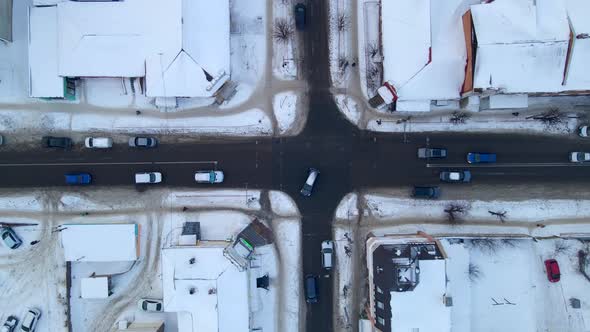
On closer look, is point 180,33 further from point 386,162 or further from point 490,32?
point 490,32

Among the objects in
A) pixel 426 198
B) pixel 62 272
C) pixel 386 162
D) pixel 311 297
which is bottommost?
pixel 311 297

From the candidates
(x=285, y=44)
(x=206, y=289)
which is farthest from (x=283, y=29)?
(x=206, y=289)

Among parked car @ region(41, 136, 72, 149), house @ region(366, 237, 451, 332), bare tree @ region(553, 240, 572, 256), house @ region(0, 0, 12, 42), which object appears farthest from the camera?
bare tree @ region(553, 240, 572, 256)

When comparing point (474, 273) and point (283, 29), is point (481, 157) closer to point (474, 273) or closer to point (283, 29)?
point (474, 273)

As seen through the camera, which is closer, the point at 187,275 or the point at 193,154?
the point at 187,275

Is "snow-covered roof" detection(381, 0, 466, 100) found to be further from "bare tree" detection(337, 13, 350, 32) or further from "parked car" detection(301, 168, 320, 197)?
"parked car" detection(301, 168, 320, 197)

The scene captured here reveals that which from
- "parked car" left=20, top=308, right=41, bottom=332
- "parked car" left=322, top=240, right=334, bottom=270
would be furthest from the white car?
"parked car" left=322, top=240, right=334, bottom=270

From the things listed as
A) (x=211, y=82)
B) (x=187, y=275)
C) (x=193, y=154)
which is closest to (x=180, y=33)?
(x=211, y=82)
